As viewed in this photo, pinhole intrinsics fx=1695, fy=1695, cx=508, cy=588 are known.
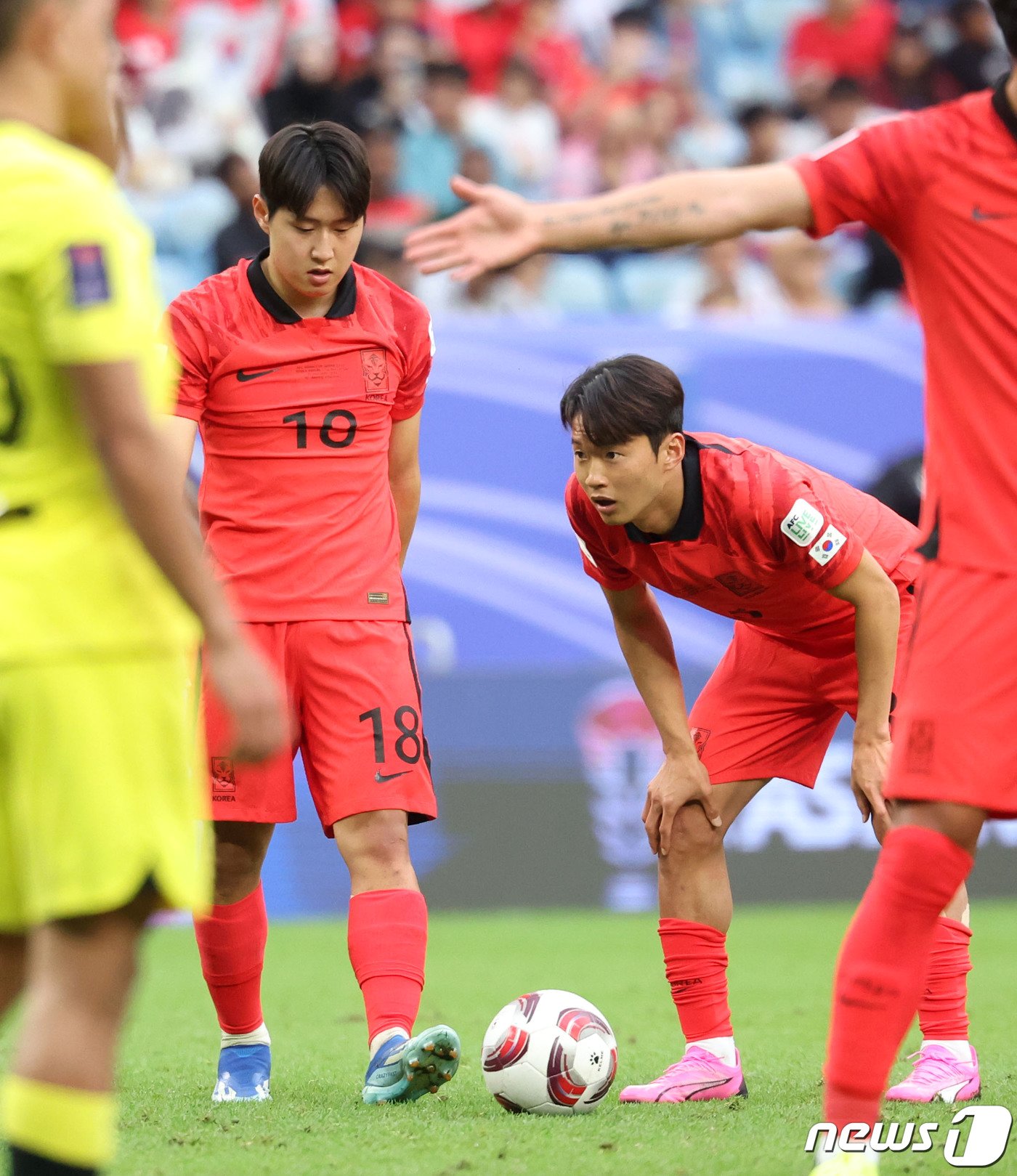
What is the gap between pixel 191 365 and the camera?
14.7 feet

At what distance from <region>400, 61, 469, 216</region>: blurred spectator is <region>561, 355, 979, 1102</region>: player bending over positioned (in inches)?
312

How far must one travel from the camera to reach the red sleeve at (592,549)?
4.50 metres

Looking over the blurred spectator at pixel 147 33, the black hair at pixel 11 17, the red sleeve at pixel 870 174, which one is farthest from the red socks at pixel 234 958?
the blurred spectator at pixel 147 33

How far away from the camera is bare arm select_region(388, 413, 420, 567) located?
493 cm

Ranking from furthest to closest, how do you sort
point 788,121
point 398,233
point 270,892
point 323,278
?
point 788,121 → point 398,233 → point 270,892 → point 323,278

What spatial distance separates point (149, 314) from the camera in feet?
7.45

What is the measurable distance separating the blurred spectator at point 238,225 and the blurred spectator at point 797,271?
3590 millimetres

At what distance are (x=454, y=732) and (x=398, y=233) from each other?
368 centimetres

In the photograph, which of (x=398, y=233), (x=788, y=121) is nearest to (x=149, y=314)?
(x=398, y=233)

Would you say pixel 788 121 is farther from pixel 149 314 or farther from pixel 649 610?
pixel 149 314

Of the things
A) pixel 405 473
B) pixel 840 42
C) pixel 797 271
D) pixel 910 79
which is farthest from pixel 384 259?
pixel 405 473

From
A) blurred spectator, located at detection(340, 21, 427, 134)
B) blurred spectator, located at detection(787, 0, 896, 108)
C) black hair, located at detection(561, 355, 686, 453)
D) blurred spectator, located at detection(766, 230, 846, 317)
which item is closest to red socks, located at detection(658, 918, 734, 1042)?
black hair, located at detection(561, 355, 686, 453)

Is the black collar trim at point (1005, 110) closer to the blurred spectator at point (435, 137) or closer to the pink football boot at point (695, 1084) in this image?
the pink football boot at point (695, 1084)

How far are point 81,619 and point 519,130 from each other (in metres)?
11.2
